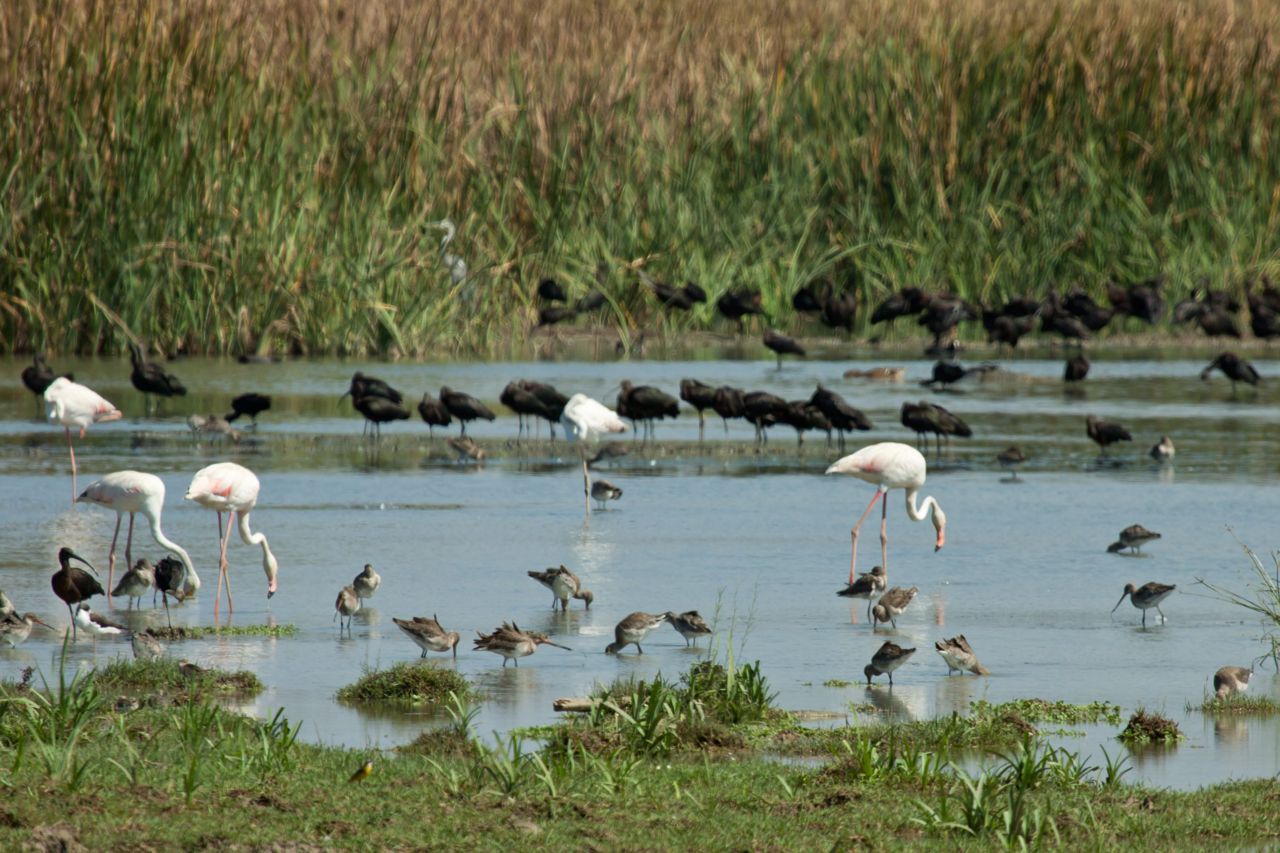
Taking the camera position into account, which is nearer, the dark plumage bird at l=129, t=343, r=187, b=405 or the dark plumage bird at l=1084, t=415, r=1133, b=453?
the dark plumage bird at l=1084, t=415, r=1133, b=453

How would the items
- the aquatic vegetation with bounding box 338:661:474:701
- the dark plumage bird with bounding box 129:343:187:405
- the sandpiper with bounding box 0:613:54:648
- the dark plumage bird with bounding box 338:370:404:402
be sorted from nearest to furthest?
the aquatic vegetation with bounding box 338:661:474:701
the sandpiper with bounding box 0:613:54:648
the dark plumage bird with bounding box 338:370:404:402
the dark plumage bird with bounding box 129:343:187:405

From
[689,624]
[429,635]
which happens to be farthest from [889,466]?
[429,635]

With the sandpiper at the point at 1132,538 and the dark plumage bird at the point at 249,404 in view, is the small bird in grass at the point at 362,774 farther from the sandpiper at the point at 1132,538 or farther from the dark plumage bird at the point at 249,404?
the dark plumage bird at the point at 249,404

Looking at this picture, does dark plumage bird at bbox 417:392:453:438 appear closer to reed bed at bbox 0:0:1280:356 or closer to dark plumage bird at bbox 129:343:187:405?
dark plumage bird at bbox 129:343:187:405

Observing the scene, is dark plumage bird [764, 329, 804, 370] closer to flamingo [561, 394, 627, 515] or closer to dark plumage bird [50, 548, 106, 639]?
flamingo [561, 394, 627, 515]

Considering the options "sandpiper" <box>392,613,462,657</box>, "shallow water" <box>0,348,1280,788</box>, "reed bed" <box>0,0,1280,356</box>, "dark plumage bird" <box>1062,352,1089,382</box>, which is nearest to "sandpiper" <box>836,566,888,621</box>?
"shallow water" <box>0,348,1280,788</box>

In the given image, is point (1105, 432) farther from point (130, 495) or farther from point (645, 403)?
point (130, 495)

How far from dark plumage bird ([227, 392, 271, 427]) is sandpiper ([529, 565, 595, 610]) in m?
7.91

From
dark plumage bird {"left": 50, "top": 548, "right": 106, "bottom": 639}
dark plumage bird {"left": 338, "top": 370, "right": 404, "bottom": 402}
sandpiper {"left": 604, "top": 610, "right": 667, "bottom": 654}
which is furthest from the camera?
dark plumage bird {"left": 338, "top": 370, "right": 404, "bottom": 402}

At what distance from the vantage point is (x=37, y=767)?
6789mm

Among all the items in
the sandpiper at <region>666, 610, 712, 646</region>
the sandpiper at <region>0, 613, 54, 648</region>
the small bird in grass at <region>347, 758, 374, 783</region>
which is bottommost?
the sandpiper at <region>666, 610, 712, 646</region>

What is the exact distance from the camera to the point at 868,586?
1088cm

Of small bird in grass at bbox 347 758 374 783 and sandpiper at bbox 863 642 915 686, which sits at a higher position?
small bird in grass at bbox 347 758 374 783

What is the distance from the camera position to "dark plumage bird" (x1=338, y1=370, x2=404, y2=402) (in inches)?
731
